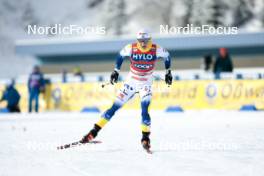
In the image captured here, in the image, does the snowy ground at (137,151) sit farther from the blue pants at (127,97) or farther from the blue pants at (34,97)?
the blue pants at (34,97)

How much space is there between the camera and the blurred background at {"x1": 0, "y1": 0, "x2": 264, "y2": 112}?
1841 centimetres

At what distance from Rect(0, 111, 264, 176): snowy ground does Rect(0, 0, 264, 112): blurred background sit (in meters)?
1.41

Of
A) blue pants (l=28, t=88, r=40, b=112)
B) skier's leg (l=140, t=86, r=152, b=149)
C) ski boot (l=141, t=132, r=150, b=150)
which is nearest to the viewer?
ski boot (l=141, t=132, r=150, b=150)

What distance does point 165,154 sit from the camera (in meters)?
7.89

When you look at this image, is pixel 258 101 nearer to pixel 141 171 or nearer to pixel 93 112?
pixel 93 112

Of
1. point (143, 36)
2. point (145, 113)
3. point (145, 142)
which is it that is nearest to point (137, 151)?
point (145, 142)

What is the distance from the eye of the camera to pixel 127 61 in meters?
40.0

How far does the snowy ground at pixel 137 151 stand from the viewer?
642cm

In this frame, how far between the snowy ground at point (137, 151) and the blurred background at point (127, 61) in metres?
1.41

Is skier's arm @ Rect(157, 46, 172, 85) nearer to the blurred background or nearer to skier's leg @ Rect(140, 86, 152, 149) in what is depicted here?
skier's leg @ Rect(140, 86, 152, 149)

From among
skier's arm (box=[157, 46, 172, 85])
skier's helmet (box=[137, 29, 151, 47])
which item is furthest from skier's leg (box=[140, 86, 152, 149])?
skier's helmet (box=[137, 29, 151, 47])

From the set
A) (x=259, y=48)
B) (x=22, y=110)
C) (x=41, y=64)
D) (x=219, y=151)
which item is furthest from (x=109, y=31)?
(x=219, y=151)

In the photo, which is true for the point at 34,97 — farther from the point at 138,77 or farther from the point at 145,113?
the point at 145,113

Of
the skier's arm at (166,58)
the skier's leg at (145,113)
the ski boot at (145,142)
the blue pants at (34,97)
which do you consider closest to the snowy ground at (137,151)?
the ski boot at (145,142)
